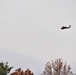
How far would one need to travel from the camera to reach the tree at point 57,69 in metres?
9.06

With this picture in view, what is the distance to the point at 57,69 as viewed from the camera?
9234mm

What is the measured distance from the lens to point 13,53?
8.70 meters

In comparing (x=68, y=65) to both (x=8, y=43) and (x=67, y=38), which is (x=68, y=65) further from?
(x=8, y=43)

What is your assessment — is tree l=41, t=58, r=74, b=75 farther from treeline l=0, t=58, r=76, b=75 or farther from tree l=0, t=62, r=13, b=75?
tree l=0, t=62, r=13, b=75

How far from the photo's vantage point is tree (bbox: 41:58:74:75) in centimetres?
906

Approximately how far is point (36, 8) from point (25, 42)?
156 centimetres

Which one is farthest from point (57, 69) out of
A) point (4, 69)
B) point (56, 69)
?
point (4, 69)

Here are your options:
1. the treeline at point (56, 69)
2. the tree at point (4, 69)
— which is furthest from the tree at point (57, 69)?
the tree at point (4, 69)

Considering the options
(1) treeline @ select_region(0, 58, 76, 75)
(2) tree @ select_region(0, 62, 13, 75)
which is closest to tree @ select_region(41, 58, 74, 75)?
(1) treeline @ select_region(0, 58, 76, 75)

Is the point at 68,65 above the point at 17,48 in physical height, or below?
below

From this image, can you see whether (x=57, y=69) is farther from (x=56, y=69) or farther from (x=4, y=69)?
(x=4, y=69)

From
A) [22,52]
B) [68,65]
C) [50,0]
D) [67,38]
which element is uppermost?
[50,0]

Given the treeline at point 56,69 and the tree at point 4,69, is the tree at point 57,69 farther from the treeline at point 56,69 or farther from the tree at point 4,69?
the tree at point 4,69

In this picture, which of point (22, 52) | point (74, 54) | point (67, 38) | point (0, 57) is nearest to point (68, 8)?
point (67, 38)
